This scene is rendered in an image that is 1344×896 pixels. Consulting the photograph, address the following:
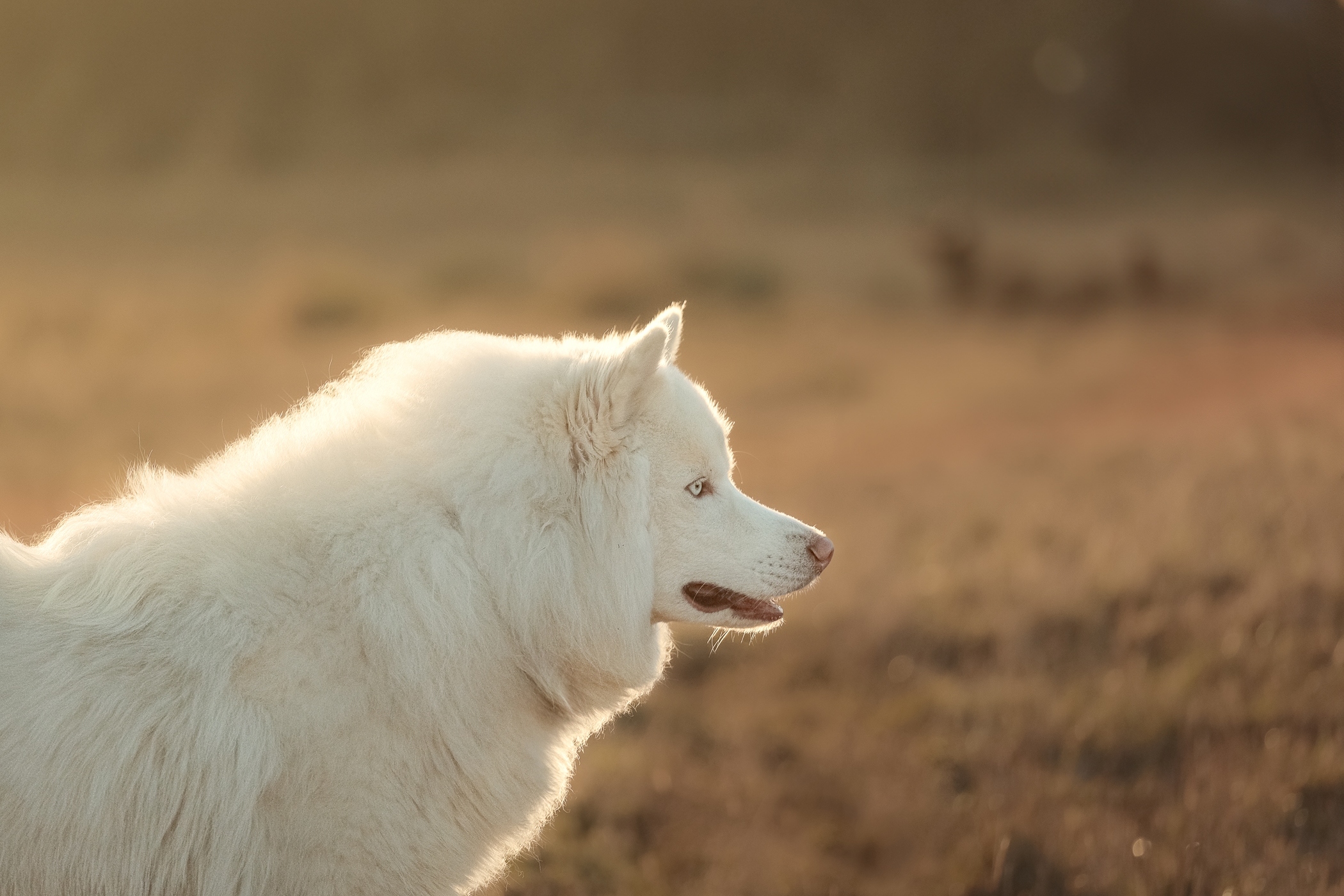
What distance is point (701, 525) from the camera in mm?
3211

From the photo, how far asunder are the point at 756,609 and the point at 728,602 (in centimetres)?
11

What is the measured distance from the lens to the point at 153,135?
69.6ft

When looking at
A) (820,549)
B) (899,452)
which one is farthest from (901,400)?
(820,549)

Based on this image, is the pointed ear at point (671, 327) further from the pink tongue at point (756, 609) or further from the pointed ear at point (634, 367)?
the pink tongue at point (756, 609)

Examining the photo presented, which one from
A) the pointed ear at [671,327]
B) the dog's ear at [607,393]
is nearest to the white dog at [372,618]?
the dog's ear at [607,393]

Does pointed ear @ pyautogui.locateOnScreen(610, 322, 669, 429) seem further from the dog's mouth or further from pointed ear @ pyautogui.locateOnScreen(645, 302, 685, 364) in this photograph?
the dog's mouth

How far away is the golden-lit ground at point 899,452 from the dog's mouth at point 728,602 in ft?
5.02

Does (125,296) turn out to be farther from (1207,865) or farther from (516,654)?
(1207,865)

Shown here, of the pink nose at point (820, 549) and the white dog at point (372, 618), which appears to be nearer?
the white dog at point (372, 618)

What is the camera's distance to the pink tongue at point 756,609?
3350mm

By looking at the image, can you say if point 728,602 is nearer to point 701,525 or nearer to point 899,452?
point 701,525

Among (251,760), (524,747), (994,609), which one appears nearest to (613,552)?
(524,747)

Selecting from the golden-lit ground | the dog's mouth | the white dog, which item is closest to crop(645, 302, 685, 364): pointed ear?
the white dog

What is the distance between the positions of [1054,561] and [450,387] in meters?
6.68
